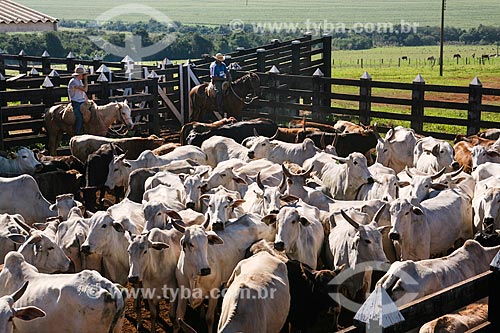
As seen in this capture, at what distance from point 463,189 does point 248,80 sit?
899cm

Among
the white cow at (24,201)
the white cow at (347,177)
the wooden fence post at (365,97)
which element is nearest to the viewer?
the white cow at (24,201)

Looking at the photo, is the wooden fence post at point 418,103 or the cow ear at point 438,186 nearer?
the cow ear at point 438,186

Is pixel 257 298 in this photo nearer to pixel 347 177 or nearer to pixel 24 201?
pixel 347 177

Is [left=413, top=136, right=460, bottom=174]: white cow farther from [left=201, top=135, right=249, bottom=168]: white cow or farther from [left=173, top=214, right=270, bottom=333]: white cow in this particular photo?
[left=173, top=214, right=270, bottom=333]: white cow

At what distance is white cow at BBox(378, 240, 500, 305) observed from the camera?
23.2ft

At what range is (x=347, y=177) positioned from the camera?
11859mm

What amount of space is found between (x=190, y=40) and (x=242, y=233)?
52.3 m

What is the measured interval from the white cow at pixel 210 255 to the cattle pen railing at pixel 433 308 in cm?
330

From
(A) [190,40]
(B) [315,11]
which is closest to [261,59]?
(A) [190,40]

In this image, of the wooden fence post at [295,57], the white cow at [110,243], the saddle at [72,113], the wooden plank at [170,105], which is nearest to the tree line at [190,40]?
the wooden fence post at [295,57]

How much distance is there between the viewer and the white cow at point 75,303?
23.1ft

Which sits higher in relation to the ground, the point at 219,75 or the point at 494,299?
the point at 219,75

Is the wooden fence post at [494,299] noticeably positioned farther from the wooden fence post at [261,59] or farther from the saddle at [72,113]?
the wooden fence post at [261,59]

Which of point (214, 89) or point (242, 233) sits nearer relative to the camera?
point (242, 233)
